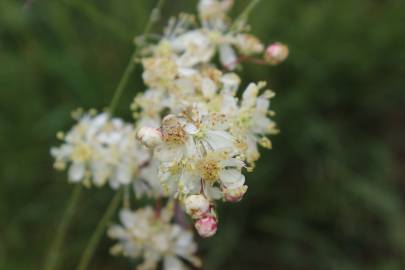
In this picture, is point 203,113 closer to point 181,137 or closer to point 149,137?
point 181,137

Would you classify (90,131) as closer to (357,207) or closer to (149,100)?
(149,100)

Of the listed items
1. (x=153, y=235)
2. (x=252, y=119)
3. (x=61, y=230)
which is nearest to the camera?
(x=252, y=119)

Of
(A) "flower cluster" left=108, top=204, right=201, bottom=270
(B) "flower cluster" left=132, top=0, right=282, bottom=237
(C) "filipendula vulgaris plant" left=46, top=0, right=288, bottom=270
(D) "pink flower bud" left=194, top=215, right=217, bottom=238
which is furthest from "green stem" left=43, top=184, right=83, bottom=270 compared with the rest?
(D) "pink flower bud" left=194, top=215, right=217, bottom=238

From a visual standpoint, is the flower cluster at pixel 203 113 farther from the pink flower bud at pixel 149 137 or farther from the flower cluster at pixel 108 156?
the flower cluster at pixel 108 156

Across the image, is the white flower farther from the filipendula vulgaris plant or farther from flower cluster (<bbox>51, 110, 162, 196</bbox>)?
flower cluster (<bbox>51, 110, 162, 196</bbox>)

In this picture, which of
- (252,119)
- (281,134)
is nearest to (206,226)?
(252,119)

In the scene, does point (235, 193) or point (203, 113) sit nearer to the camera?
point (235, 193)
